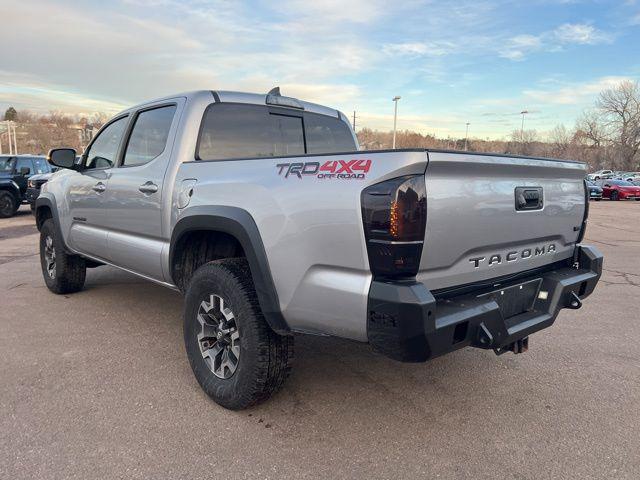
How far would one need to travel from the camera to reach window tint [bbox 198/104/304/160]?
3.55 metres

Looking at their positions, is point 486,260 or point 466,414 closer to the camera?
point 486,260

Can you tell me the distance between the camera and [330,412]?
9.73ft

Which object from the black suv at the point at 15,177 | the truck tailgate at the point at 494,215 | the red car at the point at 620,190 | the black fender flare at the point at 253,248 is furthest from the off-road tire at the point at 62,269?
the red car at the point at 620,190

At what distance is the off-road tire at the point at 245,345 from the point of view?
2.72 metres

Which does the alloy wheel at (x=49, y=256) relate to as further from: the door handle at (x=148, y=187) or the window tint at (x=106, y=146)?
the door handle at (x=148, y=187)

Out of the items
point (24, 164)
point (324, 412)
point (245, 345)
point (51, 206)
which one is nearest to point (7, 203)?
point (24, 164)

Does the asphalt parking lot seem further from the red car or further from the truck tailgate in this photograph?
the red car

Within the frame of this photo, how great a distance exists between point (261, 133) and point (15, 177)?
47.6ft

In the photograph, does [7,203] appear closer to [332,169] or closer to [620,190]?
[332,169]

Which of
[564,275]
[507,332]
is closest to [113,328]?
[507,332]

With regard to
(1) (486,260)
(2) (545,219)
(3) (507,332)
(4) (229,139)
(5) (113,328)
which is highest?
(4) (229,139)

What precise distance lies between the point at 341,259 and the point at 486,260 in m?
0.83

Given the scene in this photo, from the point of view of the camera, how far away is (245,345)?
2754mm

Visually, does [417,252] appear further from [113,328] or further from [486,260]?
[113,328]
